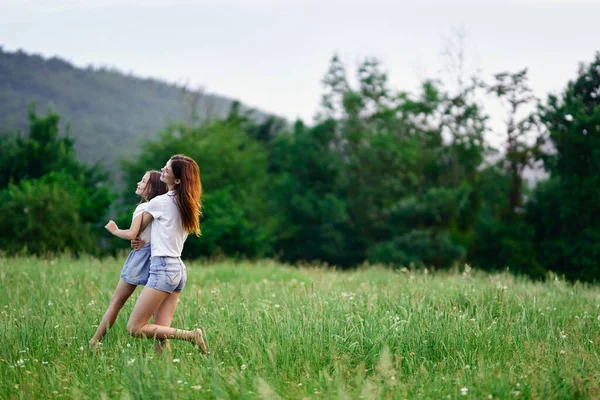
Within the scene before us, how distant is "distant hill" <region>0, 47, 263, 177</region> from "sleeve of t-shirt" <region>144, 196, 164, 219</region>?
48430 millimetres

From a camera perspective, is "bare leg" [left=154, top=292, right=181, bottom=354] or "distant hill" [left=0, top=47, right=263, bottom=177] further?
"distant hill" [left=0, top=47, right=263, bottom=177]

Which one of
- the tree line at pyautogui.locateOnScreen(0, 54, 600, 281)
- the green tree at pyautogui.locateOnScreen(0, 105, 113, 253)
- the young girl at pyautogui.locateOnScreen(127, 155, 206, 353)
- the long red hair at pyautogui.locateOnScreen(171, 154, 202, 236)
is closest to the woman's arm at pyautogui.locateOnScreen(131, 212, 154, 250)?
the young girl at pyautogui.locateOnScreen(127, 155, 206, 353)

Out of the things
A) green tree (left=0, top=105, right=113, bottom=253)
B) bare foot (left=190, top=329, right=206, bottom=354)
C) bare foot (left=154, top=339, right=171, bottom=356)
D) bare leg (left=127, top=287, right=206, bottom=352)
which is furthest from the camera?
green tree (left=0, top=105, right=113, bottom=253)

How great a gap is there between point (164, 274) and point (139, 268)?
0.43m

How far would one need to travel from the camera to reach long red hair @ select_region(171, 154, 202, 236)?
199 inches

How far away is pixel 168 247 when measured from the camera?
4.96m

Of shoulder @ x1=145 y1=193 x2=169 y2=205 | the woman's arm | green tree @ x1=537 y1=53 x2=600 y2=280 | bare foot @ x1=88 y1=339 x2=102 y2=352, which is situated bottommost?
bare foot @ x1=88 y1=339 x2=102 y2=352

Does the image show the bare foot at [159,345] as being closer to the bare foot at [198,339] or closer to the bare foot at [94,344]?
the bare foot at [198,339]

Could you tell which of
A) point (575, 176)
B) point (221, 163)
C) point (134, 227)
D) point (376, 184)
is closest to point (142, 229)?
point (134, 227)

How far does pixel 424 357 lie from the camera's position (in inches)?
178

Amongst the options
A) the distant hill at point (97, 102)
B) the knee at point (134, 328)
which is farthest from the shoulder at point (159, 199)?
the distant hill at point (97, 102)

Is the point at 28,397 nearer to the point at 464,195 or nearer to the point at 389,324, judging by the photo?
the point at 389,324

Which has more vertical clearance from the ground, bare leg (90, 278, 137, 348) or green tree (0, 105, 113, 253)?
bare leg (90, 278, 137, 348)

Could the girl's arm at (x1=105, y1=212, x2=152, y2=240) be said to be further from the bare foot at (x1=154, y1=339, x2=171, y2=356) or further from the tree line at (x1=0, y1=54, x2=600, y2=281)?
the tree line at (x1=0, y1=54, x2=600, y2=281)
